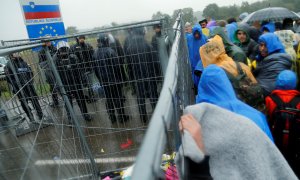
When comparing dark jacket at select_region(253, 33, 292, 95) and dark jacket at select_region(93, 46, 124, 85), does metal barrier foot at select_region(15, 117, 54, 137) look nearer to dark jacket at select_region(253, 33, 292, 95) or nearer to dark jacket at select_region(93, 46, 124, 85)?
dark jacket at select_region(93, 46, 124, 85)

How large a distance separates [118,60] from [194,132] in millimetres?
2237

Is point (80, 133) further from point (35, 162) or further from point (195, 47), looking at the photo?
point (195, 47)

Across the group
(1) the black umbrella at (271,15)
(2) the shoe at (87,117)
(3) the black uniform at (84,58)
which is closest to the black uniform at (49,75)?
(3) the black uniform at (84,58)

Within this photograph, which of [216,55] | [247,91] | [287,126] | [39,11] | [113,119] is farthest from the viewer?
[39,11]

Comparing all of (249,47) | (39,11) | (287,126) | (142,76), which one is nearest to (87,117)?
(142,76)

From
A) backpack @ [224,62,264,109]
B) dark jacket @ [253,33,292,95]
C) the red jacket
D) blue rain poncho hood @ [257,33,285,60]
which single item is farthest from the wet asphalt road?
blue rain poncho hood @ [257,33,285,60]

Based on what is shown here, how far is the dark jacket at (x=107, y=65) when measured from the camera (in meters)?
3.17

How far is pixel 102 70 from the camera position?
328cm

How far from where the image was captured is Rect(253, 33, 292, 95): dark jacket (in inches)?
127

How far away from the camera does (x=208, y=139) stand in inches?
47.9

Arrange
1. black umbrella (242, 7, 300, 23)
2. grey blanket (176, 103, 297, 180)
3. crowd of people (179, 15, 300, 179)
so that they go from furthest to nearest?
black umbrella (242, 7, 300, 23) → crowd of people (179, 15, 300, 179) → grey blanket (176, 103, 297, 180)

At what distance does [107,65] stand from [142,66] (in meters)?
0.43

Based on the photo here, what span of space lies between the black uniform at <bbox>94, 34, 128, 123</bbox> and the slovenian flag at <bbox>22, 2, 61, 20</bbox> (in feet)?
9.23

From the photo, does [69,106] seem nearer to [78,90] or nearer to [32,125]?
[78,90]
